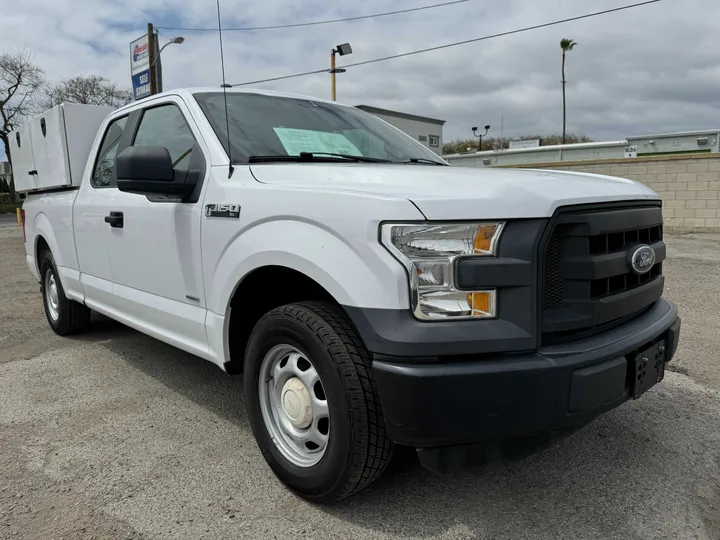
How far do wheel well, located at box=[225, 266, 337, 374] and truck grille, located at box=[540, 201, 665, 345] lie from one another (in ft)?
3.13

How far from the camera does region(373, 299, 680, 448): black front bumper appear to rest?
6.34 feet

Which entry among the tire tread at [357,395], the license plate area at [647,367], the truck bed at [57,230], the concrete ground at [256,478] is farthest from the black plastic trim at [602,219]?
the truck bed at [57,230]

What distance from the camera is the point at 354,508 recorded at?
2.44 m

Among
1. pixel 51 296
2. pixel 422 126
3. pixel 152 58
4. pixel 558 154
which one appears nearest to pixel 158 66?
pixel 152 58

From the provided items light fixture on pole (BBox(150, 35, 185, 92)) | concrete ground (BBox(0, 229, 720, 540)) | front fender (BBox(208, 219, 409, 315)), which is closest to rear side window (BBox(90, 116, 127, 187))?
concrete ground (BBox(0, 229, 720, 540))

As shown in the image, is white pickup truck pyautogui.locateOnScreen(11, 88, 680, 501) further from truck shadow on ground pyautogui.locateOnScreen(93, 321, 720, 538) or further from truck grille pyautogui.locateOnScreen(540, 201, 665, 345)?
truck shadow on ground pyautogui.locateOnScreen(93, 321, 720, 538)

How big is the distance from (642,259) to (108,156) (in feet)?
12.0

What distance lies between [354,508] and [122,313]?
2241 mm

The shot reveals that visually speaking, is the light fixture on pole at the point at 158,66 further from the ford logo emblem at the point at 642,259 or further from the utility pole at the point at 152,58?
the ford logo emblem at the point at 642,259

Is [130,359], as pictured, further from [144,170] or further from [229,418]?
[144,170]

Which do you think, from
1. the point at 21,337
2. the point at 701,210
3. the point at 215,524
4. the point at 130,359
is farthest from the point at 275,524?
the point at 701,210

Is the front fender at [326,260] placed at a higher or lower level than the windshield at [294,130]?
lower

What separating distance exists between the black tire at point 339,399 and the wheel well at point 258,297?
214 millimetres

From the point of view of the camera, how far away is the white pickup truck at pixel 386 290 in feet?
6.47
